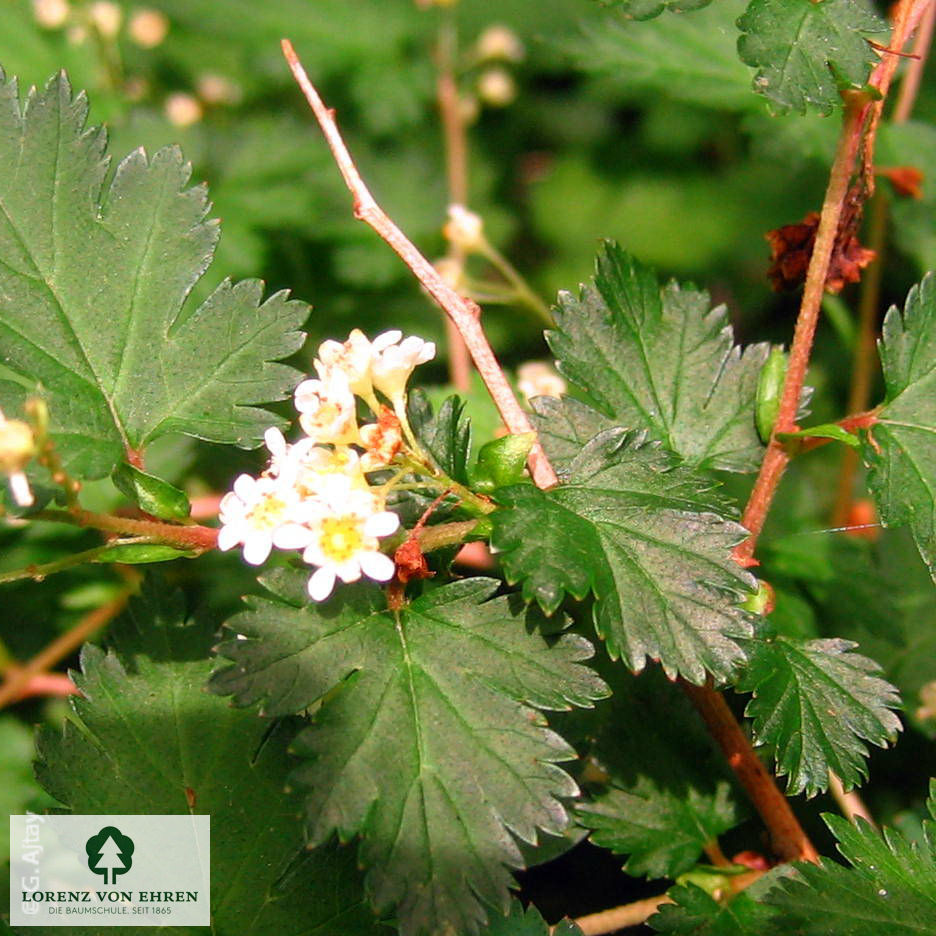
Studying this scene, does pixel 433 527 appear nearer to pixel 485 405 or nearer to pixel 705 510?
pixel 705 510

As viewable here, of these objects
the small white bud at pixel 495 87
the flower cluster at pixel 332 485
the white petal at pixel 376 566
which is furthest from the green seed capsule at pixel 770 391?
the small white bud at pixel 495 87

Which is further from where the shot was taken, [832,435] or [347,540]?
[832,435]

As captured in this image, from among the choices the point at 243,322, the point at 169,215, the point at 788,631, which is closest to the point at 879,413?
the point at 788,631

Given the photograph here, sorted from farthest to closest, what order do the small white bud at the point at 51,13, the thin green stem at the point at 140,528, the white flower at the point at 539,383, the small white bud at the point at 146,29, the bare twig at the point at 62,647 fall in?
the small white bud at the point at 146,29, the small white bud at the point at 51,13, the bare twig at the point at 62,647, the white flower at the point at 539,383, the thin green stem at the point at 140,528

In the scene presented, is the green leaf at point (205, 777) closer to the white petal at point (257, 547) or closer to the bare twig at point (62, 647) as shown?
the white petal at point (257, 547)

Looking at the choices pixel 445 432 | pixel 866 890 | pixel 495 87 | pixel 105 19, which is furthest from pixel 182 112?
pixel 866 890

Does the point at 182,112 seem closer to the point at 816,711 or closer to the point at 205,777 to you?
the point at 205,777
